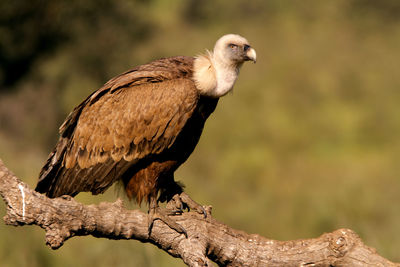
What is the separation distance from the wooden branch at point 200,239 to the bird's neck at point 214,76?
125 cm

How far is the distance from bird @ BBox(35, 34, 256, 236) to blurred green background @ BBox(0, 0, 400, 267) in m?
2.25

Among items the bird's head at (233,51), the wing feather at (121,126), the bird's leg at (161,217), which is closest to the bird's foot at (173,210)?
the bird's leg at (161,217)

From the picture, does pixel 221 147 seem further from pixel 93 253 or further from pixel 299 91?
pixel 93 253

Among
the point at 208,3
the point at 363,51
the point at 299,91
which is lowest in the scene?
the point at 299,91

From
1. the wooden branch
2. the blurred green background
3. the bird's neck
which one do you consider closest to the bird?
the bird's neck

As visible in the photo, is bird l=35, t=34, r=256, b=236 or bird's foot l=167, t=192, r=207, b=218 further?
bird's foot l=167, t=192, r=207, b=218

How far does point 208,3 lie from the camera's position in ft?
129

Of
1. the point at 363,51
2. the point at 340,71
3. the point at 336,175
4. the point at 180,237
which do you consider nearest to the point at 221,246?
the point at 180,237

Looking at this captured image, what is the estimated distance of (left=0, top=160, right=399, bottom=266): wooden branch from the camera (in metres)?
5.39

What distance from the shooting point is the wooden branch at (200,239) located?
5.39m

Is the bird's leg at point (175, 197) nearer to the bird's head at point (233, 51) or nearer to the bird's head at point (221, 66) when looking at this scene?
the bird's head at point (221, 66)

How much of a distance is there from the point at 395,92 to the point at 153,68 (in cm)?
2398

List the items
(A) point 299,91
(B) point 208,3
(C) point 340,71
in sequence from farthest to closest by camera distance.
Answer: (B) point 208,3, (C) point 340,71, (A) point 299,91

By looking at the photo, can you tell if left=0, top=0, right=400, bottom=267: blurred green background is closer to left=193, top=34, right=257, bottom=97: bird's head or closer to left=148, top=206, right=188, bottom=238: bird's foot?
left=148, top=206, right=188, bottom=238: bird's foot
